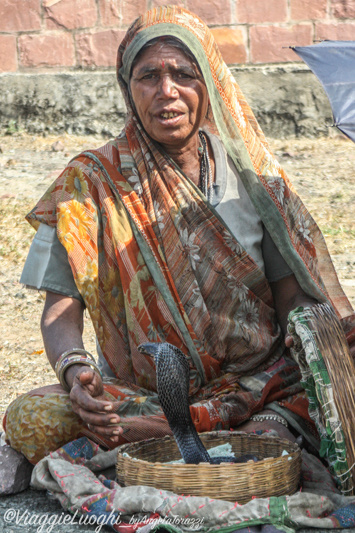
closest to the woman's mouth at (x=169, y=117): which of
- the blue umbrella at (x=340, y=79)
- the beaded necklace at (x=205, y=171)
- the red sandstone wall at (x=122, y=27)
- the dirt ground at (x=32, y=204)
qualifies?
the beaded necklace at (x=205, y=171)

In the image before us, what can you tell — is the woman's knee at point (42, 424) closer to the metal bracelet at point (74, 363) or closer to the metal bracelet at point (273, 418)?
the metal bracelet at point (74, 363)

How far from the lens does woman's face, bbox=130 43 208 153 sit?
3455mm

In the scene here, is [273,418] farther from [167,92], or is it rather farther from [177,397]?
[167,92]

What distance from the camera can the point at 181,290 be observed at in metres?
3.41

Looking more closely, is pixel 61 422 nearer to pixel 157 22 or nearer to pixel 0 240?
Answer: pixel 157 22

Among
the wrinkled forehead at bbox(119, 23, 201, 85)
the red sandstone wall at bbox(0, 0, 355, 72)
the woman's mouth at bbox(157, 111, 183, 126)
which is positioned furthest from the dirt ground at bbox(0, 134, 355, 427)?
the wrinkled forehead at bbox(119, 23, 201, 85)

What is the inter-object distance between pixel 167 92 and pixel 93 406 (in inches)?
53.7

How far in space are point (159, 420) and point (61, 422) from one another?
0.39 m

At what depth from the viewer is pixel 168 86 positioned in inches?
135

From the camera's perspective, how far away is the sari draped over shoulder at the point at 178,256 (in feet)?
11.2

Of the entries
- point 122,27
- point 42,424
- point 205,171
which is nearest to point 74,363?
point 42,424

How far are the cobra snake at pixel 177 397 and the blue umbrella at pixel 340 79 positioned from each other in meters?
1.32

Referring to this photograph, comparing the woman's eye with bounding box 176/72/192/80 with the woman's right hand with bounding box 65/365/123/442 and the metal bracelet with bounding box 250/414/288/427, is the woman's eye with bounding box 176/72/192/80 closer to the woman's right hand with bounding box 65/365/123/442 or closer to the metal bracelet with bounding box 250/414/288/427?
the woman's right hand with bounding box 65/365/123/442

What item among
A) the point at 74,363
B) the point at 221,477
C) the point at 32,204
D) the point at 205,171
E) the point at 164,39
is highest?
the point at 164,39
